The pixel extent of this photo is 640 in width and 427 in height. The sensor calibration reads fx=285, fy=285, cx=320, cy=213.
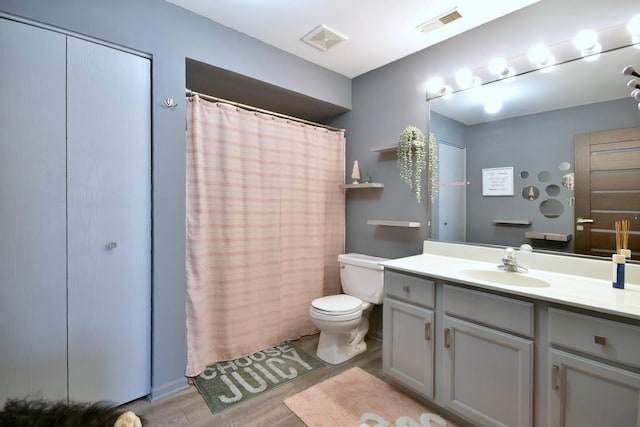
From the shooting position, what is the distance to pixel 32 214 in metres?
1.44

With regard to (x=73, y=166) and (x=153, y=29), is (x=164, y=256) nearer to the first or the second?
(x=73, y=166)

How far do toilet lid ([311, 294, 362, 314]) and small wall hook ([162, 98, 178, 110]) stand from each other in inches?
68.3

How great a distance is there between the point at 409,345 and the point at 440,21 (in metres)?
2.16

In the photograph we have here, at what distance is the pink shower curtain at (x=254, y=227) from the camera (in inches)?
80.7

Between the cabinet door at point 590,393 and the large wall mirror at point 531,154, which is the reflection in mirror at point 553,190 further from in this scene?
the cabinet door at point 590,393

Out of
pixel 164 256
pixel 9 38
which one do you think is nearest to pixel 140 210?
pixel 164 256

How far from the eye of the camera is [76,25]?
4.97 feet

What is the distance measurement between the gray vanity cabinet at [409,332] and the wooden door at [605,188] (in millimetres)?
920

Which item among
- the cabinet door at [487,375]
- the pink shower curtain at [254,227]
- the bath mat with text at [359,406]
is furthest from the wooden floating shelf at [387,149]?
the bath mat with text at [359,406]

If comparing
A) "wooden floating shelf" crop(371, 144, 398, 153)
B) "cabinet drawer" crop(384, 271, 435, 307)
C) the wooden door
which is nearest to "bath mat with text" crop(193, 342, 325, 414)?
"cabinet drawer" crop(384, 271, 435, 307)

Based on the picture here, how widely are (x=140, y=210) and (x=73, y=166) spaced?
39 cm

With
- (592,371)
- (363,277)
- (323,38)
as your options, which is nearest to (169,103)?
(323,38)

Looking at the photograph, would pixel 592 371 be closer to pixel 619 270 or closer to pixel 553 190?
pixel 619 270

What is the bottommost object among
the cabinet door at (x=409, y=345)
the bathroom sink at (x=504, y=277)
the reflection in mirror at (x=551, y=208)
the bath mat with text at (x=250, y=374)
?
the bath mat with text at (x=250, y=374)
